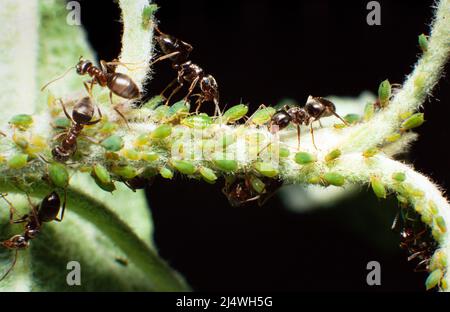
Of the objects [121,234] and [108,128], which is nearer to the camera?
[108,128]

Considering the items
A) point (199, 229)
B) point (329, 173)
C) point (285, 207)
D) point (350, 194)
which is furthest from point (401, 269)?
point (329, 173)

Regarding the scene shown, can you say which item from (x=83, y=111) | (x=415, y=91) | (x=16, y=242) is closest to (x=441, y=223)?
(x=415, y=91)

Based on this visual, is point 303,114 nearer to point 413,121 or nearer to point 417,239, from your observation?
point 413,121

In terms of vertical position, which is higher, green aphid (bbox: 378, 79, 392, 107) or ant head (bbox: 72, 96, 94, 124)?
green aphid (bbox: 378, 79, 392, 107)

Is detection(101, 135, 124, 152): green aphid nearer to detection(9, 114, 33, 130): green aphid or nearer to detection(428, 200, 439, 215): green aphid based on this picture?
detection(9, 114, 33, 130): green aphid

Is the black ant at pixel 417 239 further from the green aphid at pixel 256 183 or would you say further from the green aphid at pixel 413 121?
the green aphid at pixel 256 183

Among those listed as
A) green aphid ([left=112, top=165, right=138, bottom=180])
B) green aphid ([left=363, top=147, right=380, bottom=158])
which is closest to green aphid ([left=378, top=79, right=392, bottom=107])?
green aphid ([left=363, top=147, right=380, bottom=158])

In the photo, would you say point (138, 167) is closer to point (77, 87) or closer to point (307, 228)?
point (77, 87)
